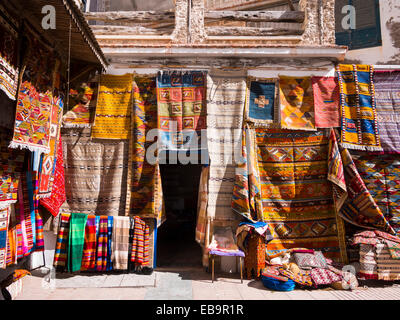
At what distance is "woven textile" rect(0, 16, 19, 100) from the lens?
2.90 metres

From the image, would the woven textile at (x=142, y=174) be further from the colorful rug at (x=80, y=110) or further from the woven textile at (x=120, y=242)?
the colorful rug at (x=80, y=110)

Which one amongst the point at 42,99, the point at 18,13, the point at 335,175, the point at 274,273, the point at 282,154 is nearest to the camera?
the point at 18,13

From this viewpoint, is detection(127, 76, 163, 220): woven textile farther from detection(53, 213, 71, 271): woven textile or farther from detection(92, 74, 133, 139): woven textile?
detection(53, 213, 71, 271): woven textile

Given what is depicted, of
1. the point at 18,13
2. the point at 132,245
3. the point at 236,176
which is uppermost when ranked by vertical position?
the point at 18,13

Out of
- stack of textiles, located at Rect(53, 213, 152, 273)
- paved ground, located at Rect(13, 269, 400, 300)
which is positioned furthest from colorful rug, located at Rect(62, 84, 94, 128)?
paved ground, located at Rect(13, 269, 400, 300)

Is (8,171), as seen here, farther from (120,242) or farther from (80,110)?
(120,242)

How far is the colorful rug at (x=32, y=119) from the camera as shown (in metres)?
3.28

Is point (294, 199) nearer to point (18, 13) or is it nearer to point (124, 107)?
point (124, 107)

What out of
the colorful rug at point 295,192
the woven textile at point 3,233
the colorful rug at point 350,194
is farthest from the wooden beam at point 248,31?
the woven textile at point 3,233

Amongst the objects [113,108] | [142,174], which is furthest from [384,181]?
[113,108]

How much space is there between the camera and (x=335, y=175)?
15.1ft

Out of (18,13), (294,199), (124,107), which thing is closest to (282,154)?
(294,199)

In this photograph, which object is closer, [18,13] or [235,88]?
[18,13]

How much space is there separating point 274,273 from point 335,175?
2.06 m
